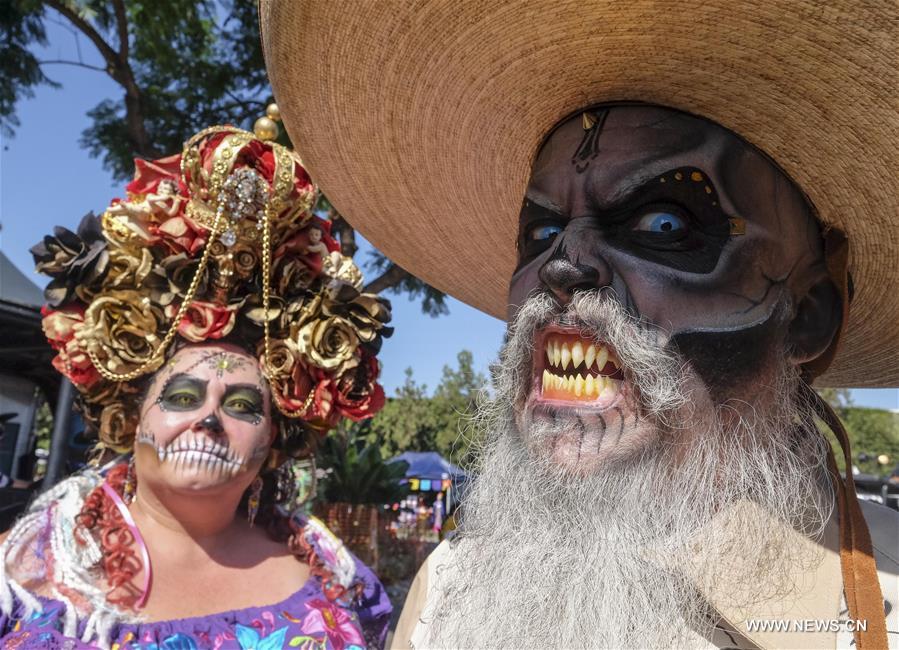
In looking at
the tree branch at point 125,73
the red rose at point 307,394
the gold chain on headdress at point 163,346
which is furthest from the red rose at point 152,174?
the tree branch at point 125,73

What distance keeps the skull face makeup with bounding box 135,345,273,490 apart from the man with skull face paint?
49.4 inches

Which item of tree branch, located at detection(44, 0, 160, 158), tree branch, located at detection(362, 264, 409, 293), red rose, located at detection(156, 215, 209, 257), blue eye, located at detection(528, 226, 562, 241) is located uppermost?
tree branch, located at detection(44, 0, 160, 158)

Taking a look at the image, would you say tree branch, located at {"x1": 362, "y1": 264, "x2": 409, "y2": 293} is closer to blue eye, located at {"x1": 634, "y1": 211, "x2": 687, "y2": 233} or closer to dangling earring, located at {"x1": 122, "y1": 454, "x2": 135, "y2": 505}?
dangling earring, located at {"x1": 122, "y1": 454, "x2": 135, "y2": 505}

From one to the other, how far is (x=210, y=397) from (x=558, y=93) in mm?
1809

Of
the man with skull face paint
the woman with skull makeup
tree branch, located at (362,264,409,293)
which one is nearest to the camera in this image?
the man with skull face paint

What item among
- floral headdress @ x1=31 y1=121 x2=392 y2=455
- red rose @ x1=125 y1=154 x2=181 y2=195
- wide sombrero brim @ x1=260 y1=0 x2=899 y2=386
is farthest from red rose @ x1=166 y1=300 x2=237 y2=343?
wide sombrero brim @ x1=260 y1=0 x2=899 y2=386

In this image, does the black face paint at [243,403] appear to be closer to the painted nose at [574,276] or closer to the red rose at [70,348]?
the red rose at [70,348]

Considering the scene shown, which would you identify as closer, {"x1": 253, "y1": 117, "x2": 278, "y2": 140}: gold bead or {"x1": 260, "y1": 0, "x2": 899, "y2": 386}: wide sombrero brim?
{"x1": 260, "y1": 0, "x2": 899, "y2": 386}: wide sombrero brim

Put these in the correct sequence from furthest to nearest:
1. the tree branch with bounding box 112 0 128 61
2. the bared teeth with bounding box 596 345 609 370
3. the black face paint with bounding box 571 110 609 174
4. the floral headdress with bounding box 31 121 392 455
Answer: the tree branch with bounding box 112 0 128 61 → the floral headdress with bounding box 31 121 392 455 → the black face paint with bounding box 571 110 609 174 → the bared teeth with bounding box 596 345 609 370

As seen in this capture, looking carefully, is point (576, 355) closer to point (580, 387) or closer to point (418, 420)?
point (580, 387)

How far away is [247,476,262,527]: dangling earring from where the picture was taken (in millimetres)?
2934

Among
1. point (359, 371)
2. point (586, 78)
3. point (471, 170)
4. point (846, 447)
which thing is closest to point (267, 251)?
point (359, 371)

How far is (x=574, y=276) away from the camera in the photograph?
1.43m

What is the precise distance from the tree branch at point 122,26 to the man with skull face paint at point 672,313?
635 centimetres
